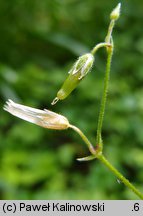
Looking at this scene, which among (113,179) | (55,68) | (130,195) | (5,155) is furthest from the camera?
(55,68)

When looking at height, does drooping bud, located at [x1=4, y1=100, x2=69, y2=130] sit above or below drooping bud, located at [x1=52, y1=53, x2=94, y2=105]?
below

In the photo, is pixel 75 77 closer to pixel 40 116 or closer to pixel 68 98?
pixel 40 116

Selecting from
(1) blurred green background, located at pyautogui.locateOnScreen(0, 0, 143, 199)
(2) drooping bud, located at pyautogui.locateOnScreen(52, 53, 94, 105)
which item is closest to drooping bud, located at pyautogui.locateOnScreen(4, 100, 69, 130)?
(2) drooping bud, located at pyautogui.locateOnScreen(52, 53, 94, 105)

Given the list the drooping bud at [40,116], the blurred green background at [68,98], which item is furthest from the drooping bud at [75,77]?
the blurred green background at [68,98]

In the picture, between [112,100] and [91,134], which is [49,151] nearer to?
[91,134]

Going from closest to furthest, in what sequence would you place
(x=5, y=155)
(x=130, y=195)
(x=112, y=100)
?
(x=130, y=195) < (x=5, y=155) < (x=112, y=100)

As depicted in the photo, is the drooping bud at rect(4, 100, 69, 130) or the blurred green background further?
the blurred green background

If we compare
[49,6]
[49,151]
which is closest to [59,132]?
[49,151]

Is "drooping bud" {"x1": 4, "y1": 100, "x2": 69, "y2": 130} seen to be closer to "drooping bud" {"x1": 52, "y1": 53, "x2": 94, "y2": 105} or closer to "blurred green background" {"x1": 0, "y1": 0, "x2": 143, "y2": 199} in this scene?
"drooping bud" {"x1": 52, "y1": 53, "x2": 94, "y2": 105}
